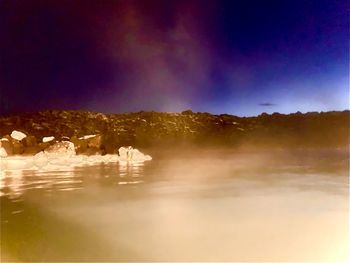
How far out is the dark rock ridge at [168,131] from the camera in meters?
14.9

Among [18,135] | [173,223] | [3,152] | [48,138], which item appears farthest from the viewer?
[48,138]

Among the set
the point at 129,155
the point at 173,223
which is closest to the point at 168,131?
the point at 129,155

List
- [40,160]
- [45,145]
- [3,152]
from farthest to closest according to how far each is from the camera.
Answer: [45,145] → [40,160] → [3,152]

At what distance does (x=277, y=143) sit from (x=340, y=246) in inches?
1118

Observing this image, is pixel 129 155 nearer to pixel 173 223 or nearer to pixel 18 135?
pixel 18 135

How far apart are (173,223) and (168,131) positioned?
19.3 meters

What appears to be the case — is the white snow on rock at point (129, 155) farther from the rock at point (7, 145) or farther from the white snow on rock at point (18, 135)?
the rock at point (7, 145)

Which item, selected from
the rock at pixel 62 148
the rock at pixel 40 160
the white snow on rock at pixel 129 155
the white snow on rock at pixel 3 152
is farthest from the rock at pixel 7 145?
the white snow on rock at pixel 129 155

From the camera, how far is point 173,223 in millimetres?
4254

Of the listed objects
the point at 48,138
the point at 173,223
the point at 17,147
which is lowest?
the point at 173,223

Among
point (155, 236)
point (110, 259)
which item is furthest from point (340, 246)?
point (110, 259)

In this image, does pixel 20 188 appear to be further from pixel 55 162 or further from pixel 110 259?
pixel 55 162

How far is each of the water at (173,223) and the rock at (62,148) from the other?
675cm

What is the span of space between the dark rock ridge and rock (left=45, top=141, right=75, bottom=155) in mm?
287
